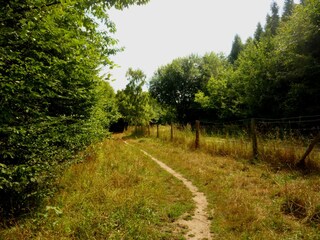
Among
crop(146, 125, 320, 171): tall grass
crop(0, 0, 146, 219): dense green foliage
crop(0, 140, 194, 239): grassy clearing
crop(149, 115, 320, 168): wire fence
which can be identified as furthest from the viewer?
crop(149, 115, 320, 168): wire fence

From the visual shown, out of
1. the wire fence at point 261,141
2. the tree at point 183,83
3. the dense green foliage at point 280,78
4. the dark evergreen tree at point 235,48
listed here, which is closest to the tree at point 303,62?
the dense green foliage at point 280,78

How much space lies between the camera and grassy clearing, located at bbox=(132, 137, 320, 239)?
4.45m

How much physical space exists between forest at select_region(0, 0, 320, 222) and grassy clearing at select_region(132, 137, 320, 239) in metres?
3.84

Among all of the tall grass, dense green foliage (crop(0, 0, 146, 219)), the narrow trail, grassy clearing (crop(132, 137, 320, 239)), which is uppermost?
dense green foliage (crop(0, 0, 146, 219))

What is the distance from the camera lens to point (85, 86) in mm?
7953

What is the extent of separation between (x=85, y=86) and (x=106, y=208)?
4285 mm

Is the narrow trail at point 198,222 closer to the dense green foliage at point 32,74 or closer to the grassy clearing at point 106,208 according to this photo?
the grassy clearing at point 106,208

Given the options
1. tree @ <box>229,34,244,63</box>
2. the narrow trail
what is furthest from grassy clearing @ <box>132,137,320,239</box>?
tree @ <box>229,34,244,63</box>

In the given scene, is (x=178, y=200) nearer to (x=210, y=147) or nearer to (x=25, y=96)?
(x=25, y=96)

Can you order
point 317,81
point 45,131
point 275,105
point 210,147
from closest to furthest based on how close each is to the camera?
point 45,131
point 210,147
point 317,81
point 275,105

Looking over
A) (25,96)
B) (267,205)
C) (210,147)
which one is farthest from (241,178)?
(25,96)

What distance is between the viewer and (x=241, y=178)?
7652 mm

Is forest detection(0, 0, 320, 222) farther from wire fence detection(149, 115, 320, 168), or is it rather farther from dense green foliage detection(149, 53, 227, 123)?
wire fence detection(149, 115, 320, 168)

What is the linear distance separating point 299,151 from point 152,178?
17.3 ft
